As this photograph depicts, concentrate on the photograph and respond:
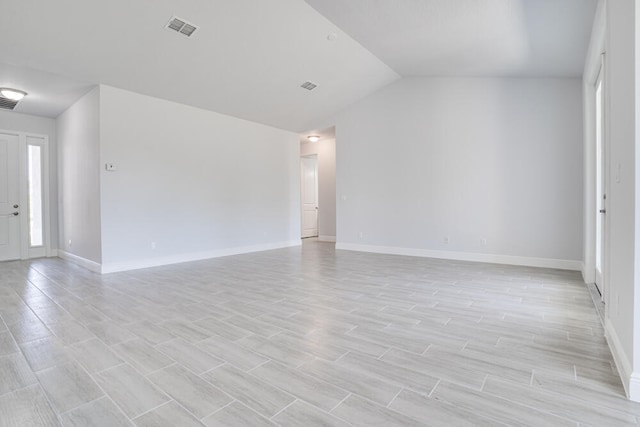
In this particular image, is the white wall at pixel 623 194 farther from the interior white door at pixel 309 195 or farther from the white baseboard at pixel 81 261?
the interior white door at pixel 309 195

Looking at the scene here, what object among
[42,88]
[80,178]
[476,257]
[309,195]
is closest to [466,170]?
[476,257]

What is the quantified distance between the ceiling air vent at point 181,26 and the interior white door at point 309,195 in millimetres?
6157

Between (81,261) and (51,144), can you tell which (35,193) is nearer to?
(51,144)

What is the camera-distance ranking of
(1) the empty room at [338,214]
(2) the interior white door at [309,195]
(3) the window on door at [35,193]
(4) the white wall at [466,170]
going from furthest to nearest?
(2) the interior white door at [309,195], (3) the window on door at [35,193], (4) the white wall at [466,170], (1) the empty room at [338,214]

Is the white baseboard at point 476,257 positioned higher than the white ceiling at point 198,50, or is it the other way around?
the white ceiling at point 198,50

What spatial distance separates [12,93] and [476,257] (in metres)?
7.95

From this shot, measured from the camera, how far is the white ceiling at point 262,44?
139 inches

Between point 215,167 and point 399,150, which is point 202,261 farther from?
point 399,150

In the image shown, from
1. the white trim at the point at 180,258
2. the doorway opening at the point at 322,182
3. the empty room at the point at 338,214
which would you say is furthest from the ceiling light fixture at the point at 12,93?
the doorway opening at the point at 322,182

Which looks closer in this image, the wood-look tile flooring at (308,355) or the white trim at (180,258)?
the wood-look tile flooring at (308,355)

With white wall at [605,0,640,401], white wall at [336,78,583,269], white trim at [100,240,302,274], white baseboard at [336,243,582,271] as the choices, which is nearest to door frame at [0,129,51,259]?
white trim at [100,240,302,274]

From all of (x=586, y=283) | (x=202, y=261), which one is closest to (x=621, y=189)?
(x=586, y=283)

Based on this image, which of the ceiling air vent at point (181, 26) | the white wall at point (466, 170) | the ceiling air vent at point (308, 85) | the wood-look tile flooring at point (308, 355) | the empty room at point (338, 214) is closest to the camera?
the wood-look tile flooring at point (308, 355)

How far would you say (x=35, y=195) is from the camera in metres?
6.49
